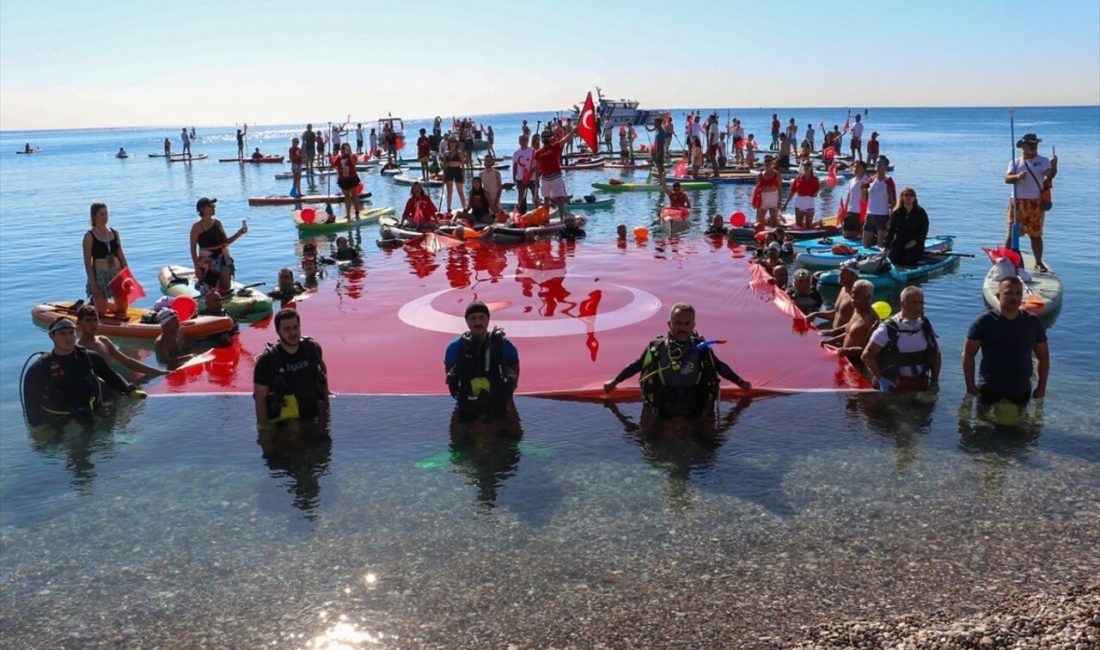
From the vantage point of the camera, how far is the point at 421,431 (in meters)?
9.34

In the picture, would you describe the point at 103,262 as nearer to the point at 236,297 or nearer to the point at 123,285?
the point at 123,285

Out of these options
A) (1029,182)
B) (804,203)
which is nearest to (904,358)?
(1029,182)

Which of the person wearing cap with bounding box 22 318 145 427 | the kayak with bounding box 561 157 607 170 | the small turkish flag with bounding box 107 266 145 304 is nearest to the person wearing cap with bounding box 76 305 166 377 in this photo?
the person wearing cap with bounding box 22 318 145 427

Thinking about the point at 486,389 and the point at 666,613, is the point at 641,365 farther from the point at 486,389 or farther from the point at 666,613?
the point at 666,613

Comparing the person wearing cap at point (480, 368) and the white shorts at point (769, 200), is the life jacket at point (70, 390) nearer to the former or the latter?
the person wearing cap at point (480, 368)

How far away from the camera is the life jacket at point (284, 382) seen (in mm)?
8797

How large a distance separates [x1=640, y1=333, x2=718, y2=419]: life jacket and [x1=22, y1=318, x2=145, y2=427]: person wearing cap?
6.12 metres

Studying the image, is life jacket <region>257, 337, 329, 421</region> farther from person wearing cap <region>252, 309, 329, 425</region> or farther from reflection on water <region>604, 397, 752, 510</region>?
reflection on water <region>604, 397, 752, 510</region>

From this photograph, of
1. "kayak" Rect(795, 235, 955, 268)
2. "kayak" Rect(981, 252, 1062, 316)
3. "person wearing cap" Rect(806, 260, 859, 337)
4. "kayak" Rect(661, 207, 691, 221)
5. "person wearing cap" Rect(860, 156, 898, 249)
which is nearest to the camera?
"person wearing cap" Rect(806, 260, 859, 337)

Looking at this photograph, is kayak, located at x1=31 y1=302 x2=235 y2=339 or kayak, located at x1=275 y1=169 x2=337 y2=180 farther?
kayak, located at x1=275 y1=169 x2=337 y2=180

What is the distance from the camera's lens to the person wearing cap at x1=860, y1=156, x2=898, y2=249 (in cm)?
1801

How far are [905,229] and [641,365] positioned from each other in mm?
10445

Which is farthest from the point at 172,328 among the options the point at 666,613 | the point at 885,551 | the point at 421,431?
the point at 885,551

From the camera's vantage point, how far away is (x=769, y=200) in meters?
21.6
